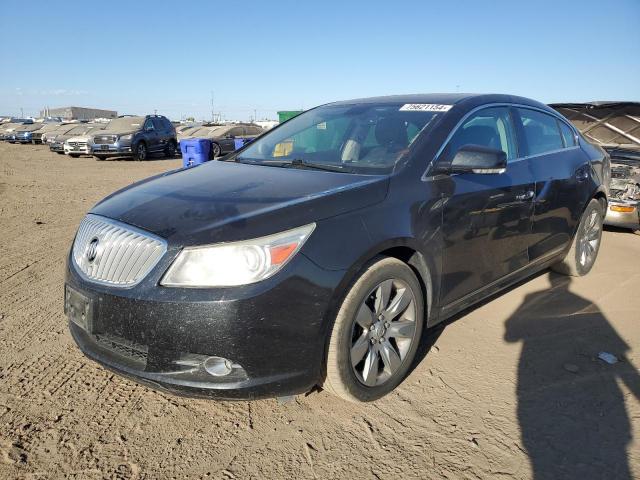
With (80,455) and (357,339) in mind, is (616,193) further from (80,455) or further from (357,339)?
(80,455)

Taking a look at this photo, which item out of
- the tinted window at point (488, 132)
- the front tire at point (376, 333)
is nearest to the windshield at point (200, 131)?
the tinted window at point (488, 132)

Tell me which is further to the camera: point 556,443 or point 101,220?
point 101,220

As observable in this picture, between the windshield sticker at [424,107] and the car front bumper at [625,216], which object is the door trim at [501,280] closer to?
the windshield sticker at [424,107]

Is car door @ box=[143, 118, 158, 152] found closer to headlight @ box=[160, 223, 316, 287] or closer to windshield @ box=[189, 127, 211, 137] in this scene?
windshield @ box=[189, 127, 211, 137]

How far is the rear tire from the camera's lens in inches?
175

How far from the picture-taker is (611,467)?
2.08 m

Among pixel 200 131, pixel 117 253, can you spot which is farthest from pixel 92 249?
pixel 200 131

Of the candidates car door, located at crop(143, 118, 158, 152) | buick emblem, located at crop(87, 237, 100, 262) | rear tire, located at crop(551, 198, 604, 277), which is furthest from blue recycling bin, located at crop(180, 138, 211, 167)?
car door, located at crop(143, 118, 158, 152)

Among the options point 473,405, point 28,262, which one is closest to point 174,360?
point 473,405

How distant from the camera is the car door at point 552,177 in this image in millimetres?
3611

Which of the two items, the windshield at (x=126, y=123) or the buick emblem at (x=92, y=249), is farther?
the windshield at (x=126, y=123)

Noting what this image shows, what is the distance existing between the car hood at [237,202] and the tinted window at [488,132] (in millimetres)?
808

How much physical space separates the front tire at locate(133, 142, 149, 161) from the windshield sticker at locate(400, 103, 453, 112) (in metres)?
16.4

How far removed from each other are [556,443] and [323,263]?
4.61ft
